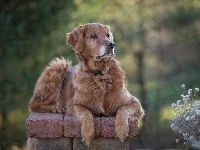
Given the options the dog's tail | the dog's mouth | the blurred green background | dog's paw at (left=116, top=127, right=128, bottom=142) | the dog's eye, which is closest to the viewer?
dog's paw at (left=116, top=127, right=128, bottom=142)

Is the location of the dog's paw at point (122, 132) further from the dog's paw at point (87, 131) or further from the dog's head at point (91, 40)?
the dog's head at point (91, 40)

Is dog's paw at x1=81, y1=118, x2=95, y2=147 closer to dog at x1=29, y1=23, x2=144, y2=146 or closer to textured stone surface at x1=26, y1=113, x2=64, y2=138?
dog at x1=29, y1=23, x2=144, y2=146

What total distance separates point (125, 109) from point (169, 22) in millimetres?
2994

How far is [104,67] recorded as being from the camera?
187 inches

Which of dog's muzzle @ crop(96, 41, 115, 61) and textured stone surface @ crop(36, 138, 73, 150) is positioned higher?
dog's muzzle @ crop(96, 41, 115, 61)

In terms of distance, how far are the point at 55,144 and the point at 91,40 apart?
2.95ft

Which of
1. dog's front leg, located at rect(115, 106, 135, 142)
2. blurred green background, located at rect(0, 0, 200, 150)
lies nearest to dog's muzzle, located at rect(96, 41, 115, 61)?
dog's front leg, located at rect(115, 106, 135, 142)

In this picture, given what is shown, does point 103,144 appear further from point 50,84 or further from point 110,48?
point 50,84

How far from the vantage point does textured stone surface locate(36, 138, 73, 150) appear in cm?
463

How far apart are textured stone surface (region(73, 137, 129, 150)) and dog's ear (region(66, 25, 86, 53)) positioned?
→ 0.75m

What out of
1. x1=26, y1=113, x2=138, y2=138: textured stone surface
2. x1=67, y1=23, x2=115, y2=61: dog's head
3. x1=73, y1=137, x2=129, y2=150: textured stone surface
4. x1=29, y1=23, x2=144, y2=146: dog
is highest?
x1=67, y1=23, x2=115, y2=61: dog's head

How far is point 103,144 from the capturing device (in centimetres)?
459

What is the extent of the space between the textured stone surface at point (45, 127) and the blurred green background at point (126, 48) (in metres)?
2.46

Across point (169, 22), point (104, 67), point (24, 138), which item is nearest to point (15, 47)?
point (24, 138)
